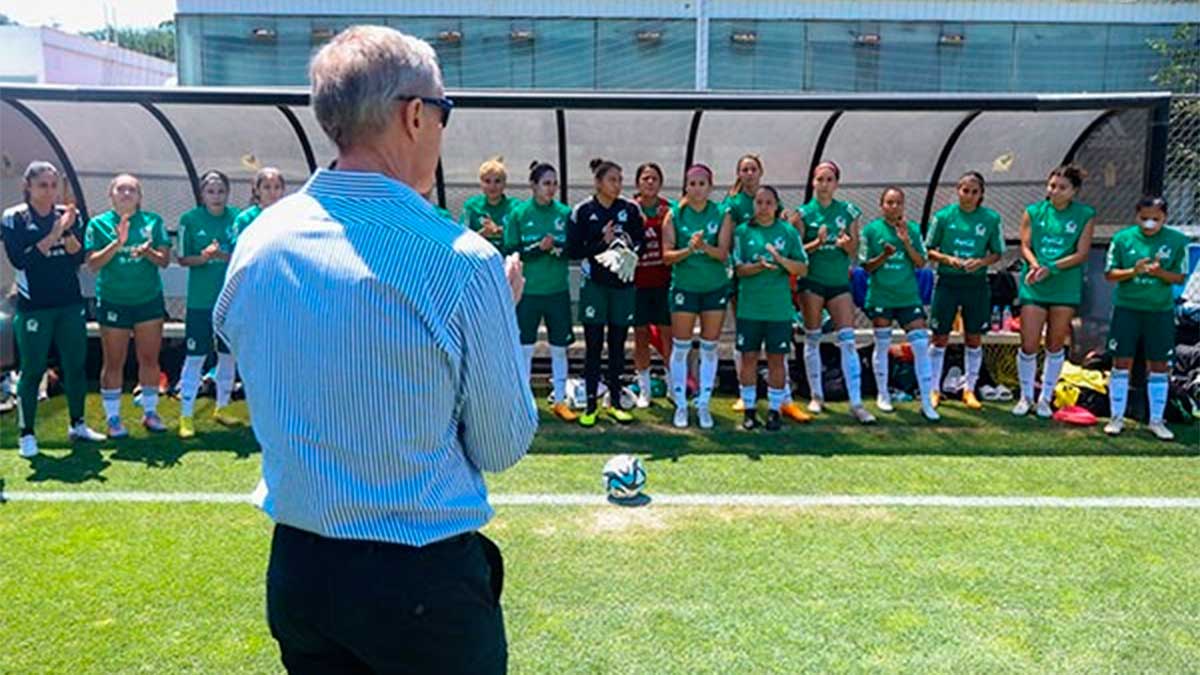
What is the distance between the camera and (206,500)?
5.28 meters

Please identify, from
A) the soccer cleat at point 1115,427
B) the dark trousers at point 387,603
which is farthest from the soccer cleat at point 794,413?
the dark trousers at point 387,603

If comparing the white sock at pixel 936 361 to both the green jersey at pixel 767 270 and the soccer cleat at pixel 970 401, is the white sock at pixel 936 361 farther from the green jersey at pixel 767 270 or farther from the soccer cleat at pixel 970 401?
the green jersey at pixel 767 270

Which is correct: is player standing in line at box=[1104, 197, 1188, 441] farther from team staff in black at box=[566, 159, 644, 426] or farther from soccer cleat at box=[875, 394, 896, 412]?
team staff in black at box=[566, 159, 644, 426]

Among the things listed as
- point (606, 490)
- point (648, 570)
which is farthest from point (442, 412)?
point (606, 490)

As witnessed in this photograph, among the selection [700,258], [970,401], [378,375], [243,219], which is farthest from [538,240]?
[378,375]

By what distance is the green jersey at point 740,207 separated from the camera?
7.37 metres

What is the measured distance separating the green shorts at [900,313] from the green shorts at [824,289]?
0.36 meters

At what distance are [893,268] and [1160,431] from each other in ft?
7.18

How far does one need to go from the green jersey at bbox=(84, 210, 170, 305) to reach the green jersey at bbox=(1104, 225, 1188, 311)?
6.82 m

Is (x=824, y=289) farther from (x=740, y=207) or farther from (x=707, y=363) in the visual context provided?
(x=707, y=363)

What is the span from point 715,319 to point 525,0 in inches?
571

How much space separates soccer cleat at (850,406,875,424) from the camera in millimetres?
7270

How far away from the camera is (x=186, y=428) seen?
6832mm

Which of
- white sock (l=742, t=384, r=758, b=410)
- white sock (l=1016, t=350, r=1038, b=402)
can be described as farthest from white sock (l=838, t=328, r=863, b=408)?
white sock (l=1016, t=350, r=1038, b=402)
